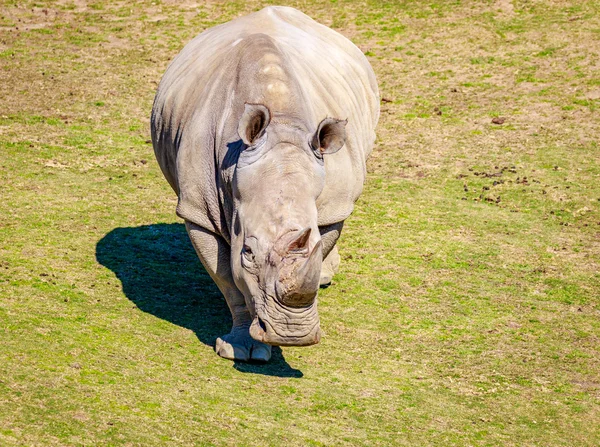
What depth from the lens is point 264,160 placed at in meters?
7.24

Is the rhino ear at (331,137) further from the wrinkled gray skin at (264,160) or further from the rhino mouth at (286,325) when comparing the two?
the rhino mouth at (286,325)

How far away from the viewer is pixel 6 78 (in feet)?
50.9

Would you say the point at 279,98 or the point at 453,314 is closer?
the point at 279,98

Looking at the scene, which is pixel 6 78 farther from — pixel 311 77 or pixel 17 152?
pixel 311 77

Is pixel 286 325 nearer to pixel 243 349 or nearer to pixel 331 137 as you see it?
pixel 243 349

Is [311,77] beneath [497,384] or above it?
above

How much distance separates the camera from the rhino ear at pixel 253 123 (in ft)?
23.7

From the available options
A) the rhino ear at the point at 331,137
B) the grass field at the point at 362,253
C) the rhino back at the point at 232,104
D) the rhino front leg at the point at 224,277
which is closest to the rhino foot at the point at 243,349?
the rhino front leg at the point at 224,277

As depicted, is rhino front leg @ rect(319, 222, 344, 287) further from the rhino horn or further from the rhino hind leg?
the rhino horn

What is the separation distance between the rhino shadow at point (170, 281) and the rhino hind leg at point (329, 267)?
0.97 meters

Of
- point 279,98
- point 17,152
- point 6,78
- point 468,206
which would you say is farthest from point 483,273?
point 6,78

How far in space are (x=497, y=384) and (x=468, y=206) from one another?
4401 mm

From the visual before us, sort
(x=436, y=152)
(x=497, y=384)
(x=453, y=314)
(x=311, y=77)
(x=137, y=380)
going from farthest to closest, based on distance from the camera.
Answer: (x=436, y=152) < (x=453, y=314) < (x=311, y=77) < (x=497, y=384) < (x=137, y=380)

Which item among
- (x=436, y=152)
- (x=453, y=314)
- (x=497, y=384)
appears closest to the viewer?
(x=497, y=384)
